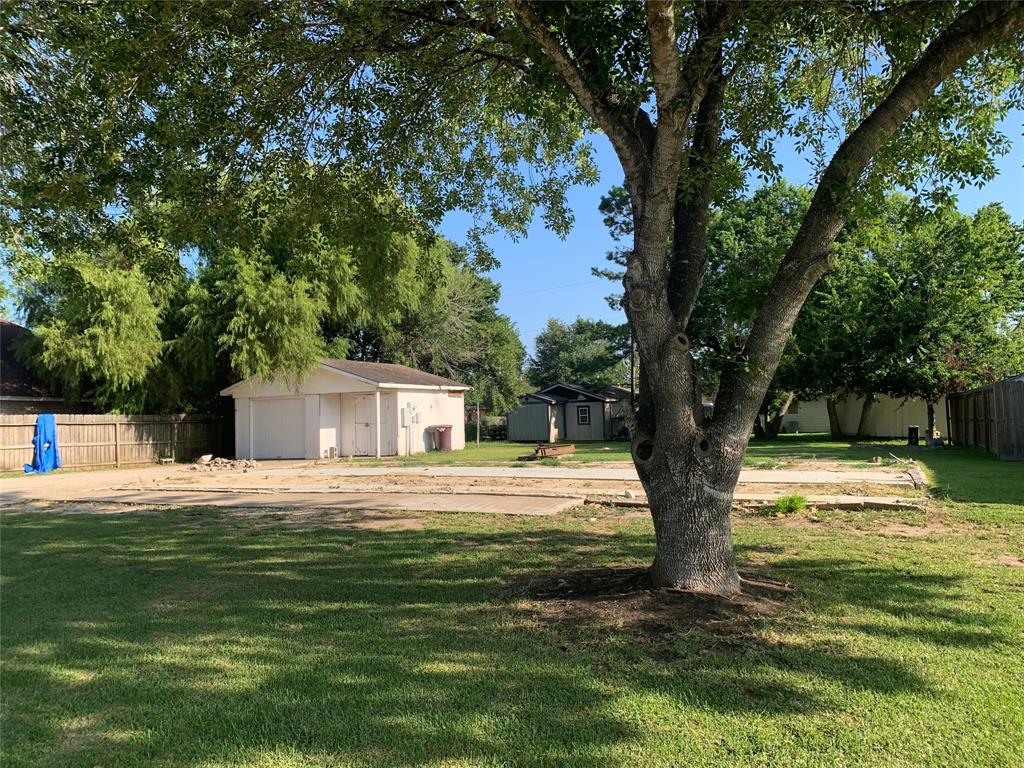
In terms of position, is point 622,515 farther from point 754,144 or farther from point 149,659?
point 149,659

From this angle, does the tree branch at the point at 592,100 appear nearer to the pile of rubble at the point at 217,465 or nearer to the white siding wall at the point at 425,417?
the pile of rubble at the point at 217,465

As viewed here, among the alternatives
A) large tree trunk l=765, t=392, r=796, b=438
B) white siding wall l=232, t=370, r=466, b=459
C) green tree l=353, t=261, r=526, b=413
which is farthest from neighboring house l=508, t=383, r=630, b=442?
white siding wall l=232, t=370, r=466, b=459

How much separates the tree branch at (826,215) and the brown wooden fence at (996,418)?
14.7 m

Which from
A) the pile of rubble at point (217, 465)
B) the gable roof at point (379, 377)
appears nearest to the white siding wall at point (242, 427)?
the gable roof at point (379, 377)

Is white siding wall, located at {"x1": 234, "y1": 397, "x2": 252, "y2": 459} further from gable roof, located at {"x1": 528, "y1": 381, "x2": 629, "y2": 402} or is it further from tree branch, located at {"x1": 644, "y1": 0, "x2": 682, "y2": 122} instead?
tree branch, located at {"x1": 644, "y1": 0, "x2": 682, "y2": 122}

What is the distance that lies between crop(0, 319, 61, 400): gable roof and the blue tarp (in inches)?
203

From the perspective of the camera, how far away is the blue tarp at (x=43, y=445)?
65.4 feet

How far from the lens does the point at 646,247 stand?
4.76 meters

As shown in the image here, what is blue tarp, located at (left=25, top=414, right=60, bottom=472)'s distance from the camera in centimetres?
1994

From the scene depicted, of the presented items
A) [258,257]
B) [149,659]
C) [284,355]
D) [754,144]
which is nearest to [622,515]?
[754,144]


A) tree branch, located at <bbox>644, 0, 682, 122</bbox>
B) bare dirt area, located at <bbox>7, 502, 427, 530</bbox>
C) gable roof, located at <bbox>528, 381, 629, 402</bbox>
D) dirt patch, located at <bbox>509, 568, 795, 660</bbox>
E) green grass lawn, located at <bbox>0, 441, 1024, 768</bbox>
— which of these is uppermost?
tree branch, located at <bbox>644, 0, 682, 122</bbox>

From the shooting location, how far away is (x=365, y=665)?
3852 millimetres

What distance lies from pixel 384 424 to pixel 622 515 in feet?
54.5

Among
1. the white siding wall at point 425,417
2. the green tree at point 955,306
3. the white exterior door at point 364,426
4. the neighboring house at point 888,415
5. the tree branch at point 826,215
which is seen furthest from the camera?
the neighboring house at point 888,415
